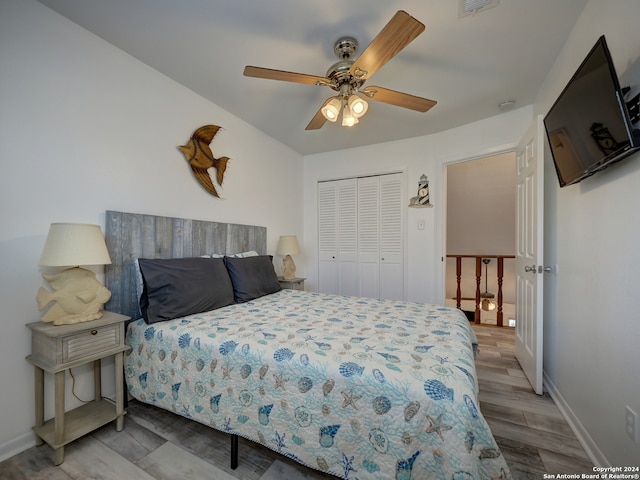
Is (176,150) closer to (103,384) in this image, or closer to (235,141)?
(235,141)

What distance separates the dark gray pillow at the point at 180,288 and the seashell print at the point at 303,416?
1077 millimetres

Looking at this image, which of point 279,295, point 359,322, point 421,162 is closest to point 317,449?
point 359,322

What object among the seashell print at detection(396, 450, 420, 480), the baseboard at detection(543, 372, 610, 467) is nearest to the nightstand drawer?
the seashell print at detection(396, 450, 420, 480)

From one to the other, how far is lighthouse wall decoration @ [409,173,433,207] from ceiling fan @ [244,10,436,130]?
1519 mm

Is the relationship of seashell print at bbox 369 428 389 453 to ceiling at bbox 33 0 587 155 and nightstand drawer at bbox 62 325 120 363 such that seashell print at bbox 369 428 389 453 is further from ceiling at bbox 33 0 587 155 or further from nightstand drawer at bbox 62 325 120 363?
ceiling at bbox 33 0 587 155

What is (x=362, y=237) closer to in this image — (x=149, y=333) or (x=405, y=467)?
(x=149, y=333)

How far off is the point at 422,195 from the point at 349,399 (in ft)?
Answer: 9.35

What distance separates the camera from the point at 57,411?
138 centimetres

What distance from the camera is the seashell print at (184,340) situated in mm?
1534

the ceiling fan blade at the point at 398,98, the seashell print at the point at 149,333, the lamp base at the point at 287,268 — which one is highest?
the ceiling fan blade at the point at 398,98

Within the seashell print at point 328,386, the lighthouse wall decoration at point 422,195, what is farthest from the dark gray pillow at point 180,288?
the lighthouse wall decoration at point 422,195

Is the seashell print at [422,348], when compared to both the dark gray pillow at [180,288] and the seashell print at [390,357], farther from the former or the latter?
the dark gray pillow at [180,288]

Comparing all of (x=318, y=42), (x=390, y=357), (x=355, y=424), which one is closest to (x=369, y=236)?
(x=318, y=42)

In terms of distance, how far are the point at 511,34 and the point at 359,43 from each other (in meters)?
0.99
